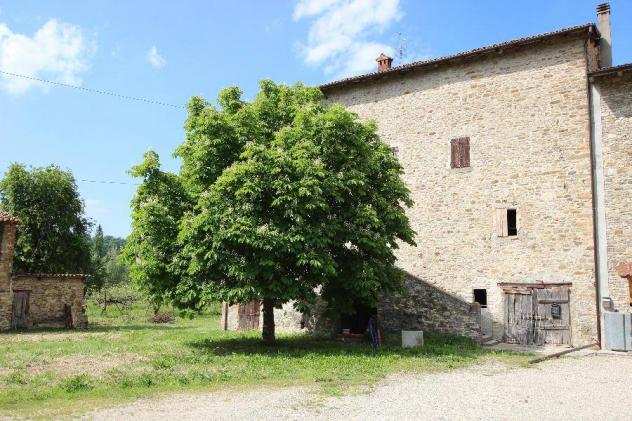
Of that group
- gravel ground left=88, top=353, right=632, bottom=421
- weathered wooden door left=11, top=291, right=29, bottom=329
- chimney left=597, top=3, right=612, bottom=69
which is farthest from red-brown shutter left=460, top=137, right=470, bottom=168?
weathered wooden door left=11, top=291, right=29, bottom=329

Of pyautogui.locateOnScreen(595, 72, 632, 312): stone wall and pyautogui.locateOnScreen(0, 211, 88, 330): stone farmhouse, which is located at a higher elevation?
pyautogui.locateOnScreen(595, 72, 632, 312): stone wall

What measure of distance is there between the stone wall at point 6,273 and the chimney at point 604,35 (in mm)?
25642

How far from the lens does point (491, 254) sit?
18234 mm

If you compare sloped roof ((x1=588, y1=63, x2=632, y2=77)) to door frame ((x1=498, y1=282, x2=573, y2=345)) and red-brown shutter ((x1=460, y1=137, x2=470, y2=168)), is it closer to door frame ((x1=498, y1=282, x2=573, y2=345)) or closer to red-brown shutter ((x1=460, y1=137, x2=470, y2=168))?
red-brown shutter ((x1=460, y1=137, x2=470, y2=168))

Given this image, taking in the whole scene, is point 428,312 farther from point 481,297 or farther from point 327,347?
point 327,347

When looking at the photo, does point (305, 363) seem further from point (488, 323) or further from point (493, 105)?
point (493, 105)

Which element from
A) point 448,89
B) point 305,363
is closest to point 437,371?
point 305,363

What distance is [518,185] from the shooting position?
58.8 ft

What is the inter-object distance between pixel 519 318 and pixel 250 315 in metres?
11.0

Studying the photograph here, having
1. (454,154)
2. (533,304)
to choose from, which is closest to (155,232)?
(454,154)

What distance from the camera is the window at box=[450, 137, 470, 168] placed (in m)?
19.1

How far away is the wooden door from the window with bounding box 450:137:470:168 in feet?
16.7

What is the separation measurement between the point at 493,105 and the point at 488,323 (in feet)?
25.1

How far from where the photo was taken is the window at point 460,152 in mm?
19109
